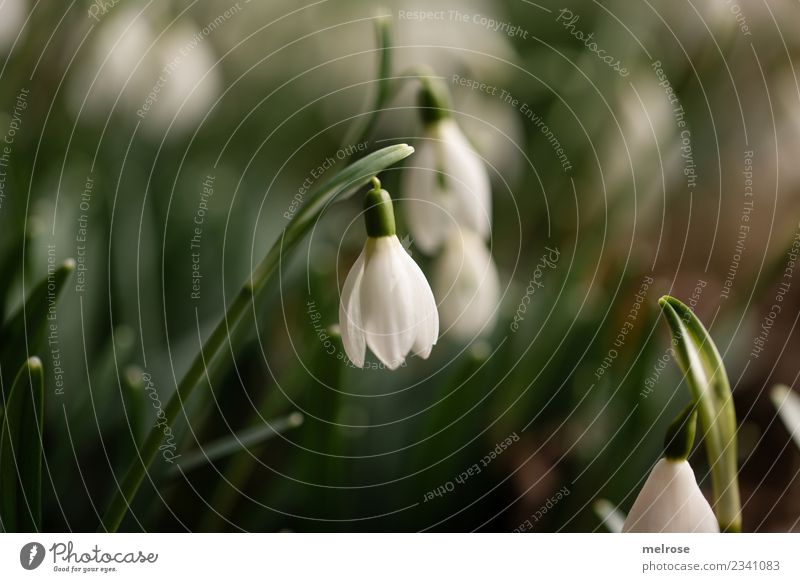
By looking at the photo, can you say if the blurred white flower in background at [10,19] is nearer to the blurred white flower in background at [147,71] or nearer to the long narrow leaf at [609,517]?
the blurred white flower in background at [147,71]

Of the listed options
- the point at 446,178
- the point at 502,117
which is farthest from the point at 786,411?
the point at 502,117

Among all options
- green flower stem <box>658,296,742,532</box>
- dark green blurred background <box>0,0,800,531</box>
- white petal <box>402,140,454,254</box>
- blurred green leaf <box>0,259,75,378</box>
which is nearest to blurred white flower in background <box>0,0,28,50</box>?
dark green blurred background <box>0,0,800,531</box>

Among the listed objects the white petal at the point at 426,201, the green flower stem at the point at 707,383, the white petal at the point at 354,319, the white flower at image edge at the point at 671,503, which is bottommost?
the white flower at image edge at the point at 671,503

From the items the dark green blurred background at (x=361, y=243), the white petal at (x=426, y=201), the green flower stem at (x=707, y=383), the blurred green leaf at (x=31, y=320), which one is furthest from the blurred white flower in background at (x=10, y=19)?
the green flower stem at (x=707, y=383)

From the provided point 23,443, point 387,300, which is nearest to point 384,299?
point 387,300

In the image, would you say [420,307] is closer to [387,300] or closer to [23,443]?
[387,300]
